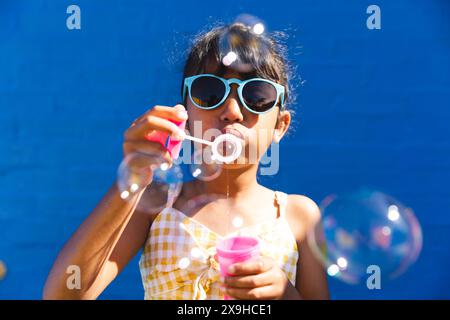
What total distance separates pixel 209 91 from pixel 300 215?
39cm

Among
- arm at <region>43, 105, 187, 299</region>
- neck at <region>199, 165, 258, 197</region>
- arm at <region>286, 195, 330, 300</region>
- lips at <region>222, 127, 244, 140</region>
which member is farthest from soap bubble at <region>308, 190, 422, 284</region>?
arm at <region>43, 105, 187, 299</region>

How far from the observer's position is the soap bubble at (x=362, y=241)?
122 cm

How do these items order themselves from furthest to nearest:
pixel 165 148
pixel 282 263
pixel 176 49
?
pixel 176 49, pixel 282 263, pixel 165 148

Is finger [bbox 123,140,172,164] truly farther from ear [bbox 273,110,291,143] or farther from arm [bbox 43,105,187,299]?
ear [bbox 273,110,291,143]

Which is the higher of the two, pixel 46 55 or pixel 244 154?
pixel 46 55

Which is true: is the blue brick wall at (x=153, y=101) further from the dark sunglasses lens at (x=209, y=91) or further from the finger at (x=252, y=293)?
the finger at (x=252, y=293)

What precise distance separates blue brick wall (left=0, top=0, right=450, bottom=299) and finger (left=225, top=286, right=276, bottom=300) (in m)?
0.80

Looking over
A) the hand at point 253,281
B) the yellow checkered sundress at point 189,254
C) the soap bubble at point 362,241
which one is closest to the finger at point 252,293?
the hand at point 253,281

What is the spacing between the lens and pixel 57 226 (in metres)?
1.81

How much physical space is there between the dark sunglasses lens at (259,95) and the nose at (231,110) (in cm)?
2

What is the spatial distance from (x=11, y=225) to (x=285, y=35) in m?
1.14

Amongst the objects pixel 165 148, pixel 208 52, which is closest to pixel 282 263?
pixel 165 148

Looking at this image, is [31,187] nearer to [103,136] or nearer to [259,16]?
[103,136]

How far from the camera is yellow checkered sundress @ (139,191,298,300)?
3.74ft
